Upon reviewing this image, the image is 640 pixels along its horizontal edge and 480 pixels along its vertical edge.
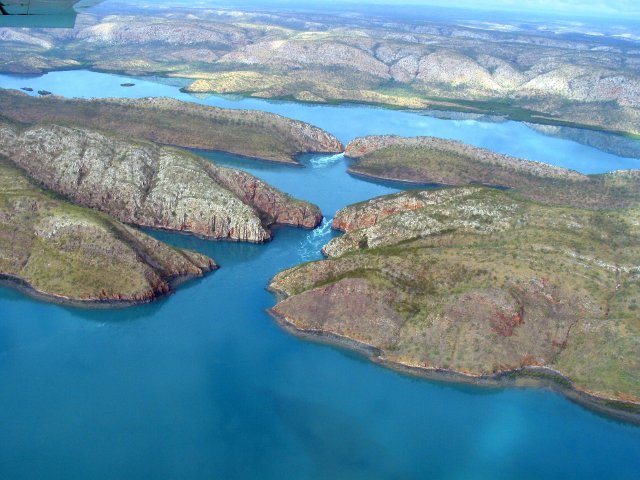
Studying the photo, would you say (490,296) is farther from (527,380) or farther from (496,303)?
(527,380)

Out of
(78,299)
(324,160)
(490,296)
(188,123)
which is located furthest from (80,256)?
(188,123)

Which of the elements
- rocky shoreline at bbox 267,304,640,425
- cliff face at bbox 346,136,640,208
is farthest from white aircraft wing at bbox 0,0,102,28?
cliff face at bbox 346,136,640,208

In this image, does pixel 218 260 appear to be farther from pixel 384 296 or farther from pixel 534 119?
pixel 534 119

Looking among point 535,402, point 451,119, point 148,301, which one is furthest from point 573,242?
point 451,119

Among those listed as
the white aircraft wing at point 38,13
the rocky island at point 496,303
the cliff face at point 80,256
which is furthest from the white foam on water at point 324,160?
the white aircraft wing at point 38,13

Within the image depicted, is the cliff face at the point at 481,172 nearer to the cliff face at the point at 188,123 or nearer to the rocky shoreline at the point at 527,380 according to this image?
the cliff face at the point at 188,123

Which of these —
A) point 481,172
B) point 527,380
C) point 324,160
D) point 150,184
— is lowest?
point 527,380

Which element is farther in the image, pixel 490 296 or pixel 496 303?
pixel 490 296
